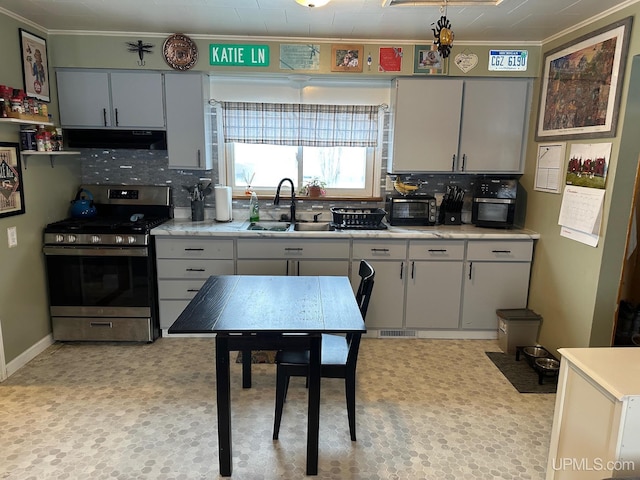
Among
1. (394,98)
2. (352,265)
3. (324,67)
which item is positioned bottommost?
(352,265)

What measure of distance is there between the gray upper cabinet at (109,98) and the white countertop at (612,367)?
337 cm

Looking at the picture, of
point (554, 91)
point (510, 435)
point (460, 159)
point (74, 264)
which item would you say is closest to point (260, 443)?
point (510, 435)

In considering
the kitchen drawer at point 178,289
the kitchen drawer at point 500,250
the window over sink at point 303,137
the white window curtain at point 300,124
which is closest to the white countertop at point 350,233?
Answer: the kitchen drawer at point 500,250

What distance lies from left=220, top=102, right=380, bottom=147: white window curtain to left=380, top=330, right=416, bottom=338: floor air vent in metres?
1.70

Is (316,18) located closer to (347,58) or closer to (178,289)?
(347,58)

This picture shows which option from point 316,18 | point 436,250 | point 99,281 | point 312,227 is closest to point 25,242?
point 99,281

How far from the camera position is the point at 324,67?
360 centimetres

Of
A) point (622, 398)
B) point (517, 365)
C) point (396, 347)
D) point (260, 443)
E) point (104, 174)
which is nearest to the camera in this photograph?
point (622, 398)

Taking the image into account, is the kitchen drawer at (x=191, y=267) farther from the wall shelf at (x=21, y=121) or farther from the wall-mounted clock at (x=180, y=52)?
the wall-mounted clock at (x=180, y=52)

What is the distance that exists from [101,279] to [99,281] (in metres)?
0.02

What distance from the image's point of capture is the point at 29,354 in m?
3.19

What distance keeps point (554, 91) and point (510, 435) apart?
99.6 inches

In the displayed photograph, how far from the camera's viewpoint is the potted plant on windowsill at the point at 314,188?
159 inches

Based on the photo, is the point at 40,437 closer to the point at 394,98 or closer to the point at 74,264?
the point at 74,264
